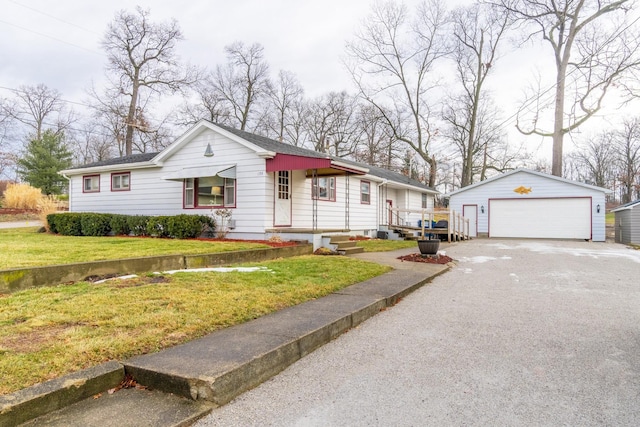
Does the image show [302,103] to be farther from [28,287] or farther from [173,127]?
[28,287]

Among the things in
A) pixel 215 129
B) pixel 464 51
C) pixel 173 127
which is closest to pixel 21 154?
pixel 173 127

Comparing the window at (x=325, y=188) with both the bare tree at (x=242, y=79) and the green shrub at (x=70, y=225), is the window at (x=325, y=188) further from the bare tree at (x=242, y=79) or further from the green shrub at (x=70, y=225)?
the bare tree at (x=242, y=79)

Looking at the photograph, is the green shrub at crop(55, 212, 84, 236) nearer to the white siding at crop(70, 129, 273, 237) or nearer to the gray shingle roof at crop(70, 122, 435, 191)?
the white siding at crop(70, 129, 273, 237)

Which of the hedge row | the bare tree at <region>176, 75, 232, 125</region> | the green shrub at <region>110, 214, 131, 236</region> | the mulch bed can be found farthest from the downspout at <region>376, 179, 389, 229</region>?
the bare tree at <region>176, 75, 232, 125</region>

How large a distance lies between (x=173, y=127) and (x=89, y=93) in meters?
6.45

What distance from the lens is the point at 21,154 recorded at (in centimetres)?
3294

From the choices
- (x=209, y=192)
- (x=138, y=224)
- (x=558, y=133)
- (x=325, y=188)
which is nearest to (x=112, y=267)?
(x=209, y=192)

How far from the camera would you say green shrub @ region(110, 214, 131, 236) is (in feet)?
45.1

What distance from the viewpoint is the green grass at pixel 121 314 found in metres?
2.80

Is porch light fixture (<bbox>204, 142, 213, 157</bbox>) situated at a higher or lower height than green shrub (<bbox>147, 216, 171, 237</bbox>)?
higher

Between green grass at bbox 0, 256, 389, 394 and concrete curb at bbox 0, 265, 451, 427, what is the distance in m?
0.18

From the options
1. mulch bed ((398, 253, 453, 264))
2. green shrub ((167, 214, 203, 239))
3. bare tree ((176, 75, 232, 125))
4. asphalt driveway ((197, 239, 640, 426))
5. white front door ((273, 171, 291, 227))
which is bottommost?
asphalt driveway ((197, 239, 640, 426))

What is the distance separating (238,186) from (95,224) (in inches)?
232

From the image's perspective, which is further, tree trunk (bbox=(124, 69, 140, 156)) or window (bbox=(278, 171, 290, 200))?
tree trunk (bbox=(124, 69, 140, 156))
